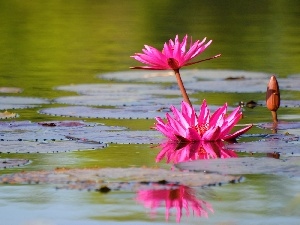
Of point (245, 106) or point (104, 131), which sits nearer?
point (104, 131)

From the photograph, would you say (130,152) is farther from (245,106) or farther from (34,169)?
(245,106)

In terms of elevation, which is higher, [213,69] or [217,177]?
[213,69]

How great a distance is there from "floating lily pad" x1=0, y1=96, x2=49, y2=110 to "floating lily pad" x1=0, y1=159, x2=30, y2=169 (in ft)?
5.98

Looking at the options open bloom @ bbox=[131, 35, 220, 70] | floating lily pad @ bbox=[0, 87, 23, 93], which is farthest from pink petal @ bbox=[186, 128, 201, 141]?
floating lily pad @ bbox=[0, 87, 23, 93]

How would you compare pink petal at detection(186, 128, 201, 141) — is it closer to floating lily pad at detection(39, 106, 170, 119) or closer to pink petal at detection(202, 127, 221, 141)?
pink petal at detection(202, 127, 221, 141)

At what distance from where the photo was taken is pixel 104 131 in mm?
4938

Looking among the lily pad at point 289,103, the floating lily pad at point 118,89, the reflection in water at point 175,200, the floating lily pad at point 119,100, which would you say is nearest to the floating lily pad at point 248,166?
the reflection in water at point 175,200

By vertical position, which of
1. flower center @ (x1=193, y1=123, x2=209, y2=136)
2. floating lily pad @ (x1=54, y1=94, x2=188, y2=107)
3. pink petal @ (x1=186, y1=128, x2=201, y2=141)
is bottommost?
pink petal @ (x1=186, y1=128, x2=201, y2=141)

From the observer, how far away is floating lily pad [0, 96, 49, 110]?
5.99m

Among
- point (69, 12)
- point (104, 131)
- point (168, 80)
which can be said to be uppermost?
point (69, 12)

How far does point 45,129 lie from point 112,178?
1.34 m

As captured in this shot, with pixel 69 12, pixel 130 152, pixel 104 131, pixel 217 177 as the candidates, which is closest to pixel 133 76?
pixel 104 131

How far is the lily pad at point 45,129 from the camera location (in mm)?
4723

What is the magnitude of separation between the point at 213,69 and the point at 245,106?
225 centimetres
